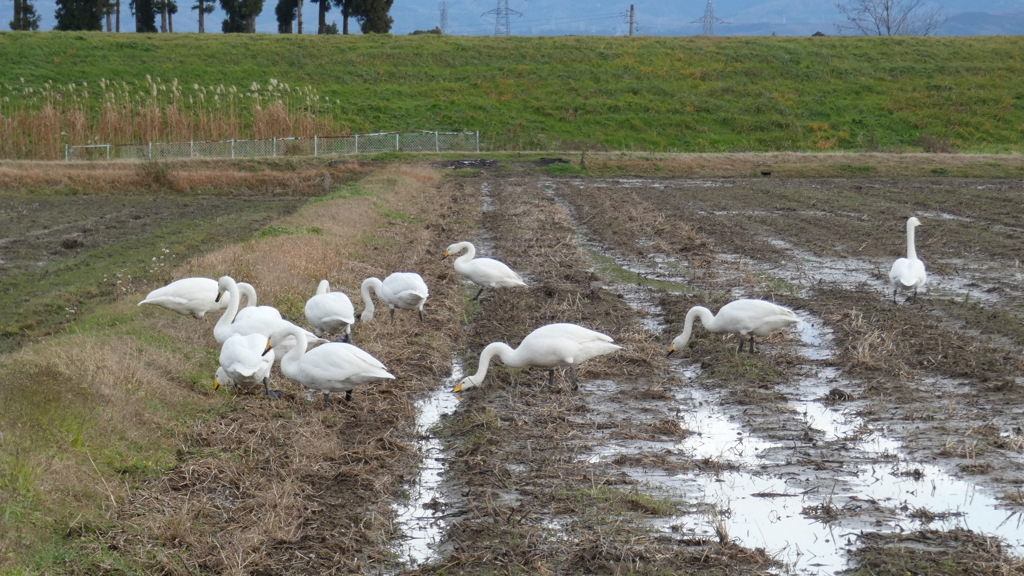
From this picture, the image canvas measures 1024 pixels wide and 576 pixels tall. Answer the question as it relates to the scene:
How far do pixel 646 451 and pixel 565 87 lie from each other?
51.4 meters

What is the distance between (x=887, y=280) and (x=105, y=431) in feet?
36.1

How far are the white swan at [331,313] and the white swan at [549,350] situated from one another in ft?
5.51

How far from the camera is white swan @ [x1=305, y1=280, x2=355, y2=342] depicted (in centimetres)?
972

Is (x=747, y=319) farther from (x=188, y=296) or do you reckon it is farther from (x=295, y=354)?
(x=188, y=296)

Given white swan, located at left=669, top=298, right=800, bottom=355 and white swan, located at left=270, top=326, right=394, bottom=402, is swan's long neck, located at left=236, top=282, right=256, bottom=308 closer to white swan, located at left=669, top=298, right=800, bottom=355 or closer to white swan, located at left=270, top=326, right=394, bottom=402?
white swan, located at left=270, top=326, right=394, bottom=402

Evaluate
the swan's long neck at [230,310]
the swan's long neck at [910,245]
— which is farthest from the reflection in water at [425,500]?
the swan's long neck at [910,245]

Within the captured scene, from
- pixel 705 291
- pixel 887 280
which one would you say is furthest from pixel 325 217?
pixel 887 280

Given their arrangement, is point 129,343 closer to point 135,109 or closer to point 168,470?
point 168,470

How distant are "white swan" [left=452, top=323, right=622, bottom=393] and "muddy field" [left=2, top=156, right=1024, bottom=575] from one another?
0.29m

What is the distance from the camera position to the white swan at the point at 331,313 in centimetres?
972

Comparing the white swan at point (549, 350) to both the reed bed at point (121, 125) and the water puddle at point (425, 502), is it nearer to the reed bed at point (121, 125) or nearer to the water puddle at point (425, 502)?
the water puddle at point (425, 502)

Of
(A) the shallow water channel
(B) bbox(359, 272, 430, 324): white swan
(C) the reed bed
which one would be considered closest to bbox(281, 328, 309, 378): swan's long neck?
(B) bbox(359, 272, 430, 324): white swan

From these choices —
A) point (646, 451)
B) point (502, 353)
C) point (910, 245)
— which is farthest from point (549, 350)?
point (910, 245)

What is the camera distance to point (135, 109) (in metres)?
48.7
